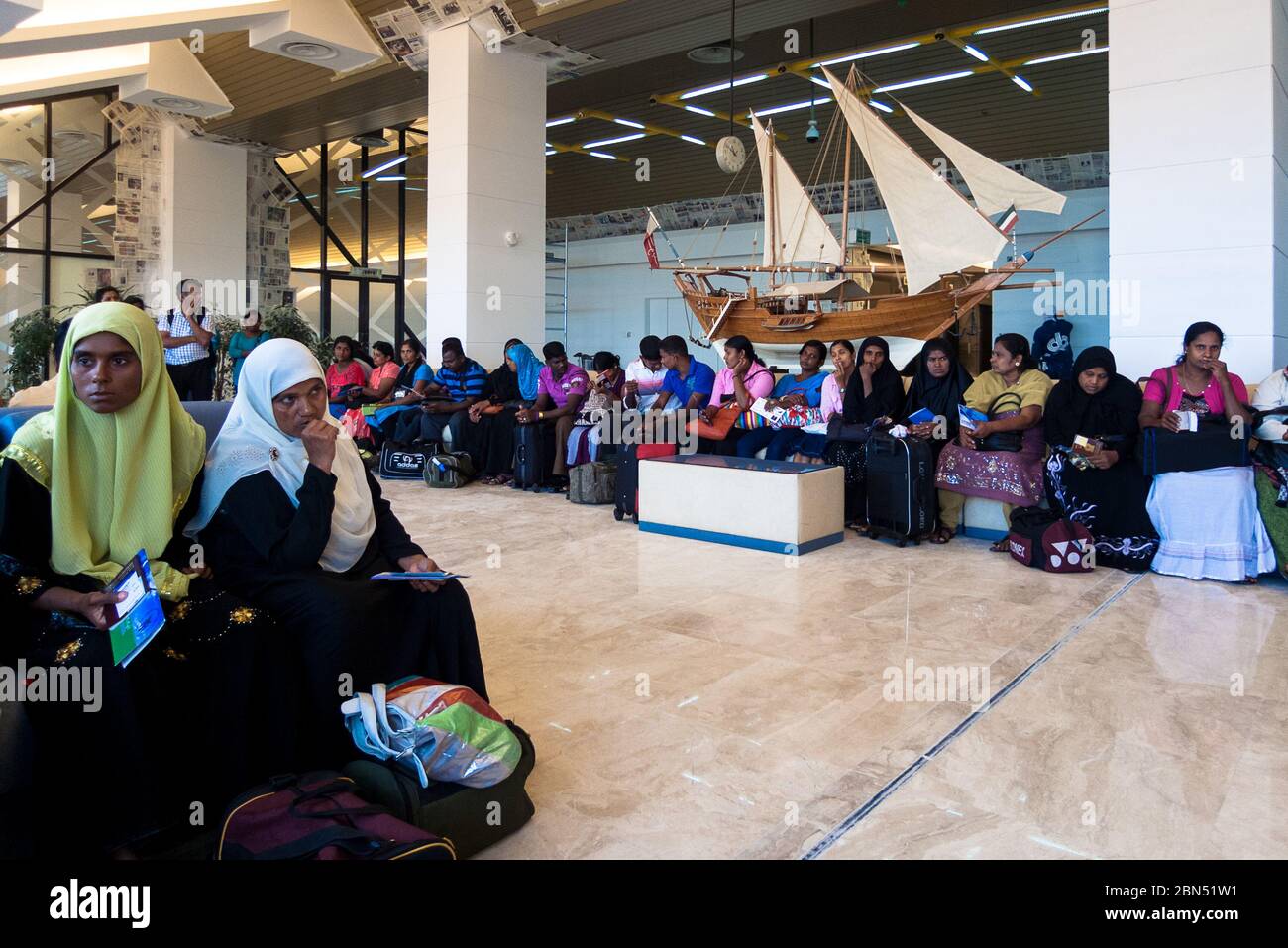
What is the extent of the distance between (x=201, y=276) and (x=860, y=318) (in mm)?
8577

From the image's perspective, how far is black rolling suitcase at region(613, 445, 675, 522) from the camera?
610cm

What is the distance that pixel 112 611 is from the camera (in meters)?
1.85

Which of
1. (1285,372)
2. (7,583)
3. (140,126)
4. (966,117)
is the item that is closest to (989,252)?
(966,117)

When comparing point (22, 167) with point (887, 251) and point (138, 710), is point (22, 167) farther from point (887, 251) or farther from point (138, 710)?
point (138, 710)

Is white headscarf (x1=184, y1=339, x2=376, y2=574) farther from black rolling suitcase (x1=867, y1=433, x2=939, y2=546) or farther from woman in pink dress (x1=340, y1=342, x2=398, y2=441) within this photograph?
woman in pink dress (x1=340, y1=342, x2=398, y2=441)

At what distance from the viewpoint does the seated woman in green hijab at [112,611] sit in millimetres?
1807

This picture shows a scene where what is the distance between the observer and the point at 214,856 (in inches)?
67.4

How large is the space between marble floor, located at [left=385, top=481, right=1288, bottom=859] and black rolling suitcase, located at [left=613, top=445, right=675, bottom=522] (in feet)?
4.21

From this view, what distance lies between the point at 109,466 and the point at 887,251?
12585 mm

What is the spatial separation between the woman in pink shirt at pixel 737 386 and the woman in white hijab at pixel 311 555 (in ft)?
13.7

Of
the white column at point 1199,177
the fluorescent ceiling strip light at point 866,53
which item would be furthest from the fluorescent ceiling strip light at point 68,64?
the white column at point 1199,177

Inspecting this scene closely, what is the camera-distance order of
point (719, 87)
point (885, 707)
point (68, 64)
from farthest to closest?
1. point (719, 87)
2. point (68, 64)
3. point (885, 707)

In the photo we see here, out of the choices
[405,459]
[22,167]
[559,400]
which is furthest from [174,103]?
[559,400]

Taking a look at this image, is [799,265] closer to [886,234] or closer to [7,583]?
[886,234]
